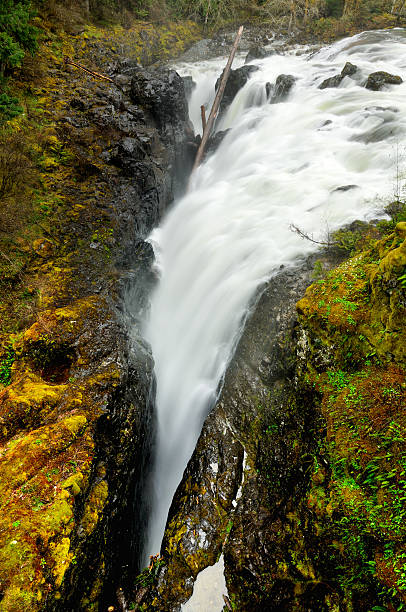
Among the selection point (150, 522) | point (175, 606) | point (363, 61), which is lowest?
point (150, 522)

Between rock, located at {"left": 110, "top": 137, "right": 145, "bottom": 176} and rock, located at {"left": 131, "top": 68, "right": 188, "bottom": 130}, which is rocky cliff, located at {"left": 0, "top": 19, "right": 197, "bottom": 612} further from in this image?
rock, located at {"left": 131, "top": 68, "right": 188, "bottom": 130}

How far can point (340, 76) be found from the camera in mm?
12359

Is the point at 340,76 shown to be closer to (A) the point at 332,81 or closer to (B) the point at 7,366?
(A) the point at 332,81

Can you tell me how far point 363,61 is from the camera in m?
13.7

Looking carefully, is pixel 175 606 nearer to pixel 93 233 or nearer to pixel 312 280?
pixel 312 280

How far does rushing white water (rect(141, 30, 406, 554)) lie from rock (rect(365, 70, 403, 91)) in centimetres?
29

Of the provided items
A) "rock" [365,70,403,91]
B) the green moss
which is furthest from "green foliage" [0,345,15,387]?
"rock" [365,70,403,91]

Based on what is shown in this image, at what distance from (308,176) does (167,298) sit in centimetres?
537

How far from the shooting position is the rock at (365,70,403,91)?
11.0m

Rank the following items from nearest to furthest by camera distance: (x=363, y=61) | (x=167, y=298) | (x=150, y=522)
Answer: (x=150, y=522), (x=167, y=298), (x=363, y=61)

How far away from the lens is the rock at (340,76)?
12234 millimetres

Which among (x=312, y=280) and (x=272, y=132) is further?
(x=272, y=132)

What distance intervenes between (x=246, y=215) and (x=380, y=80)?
8417mm

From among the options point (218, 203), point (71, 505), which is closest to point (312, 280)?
point (71, 505)
